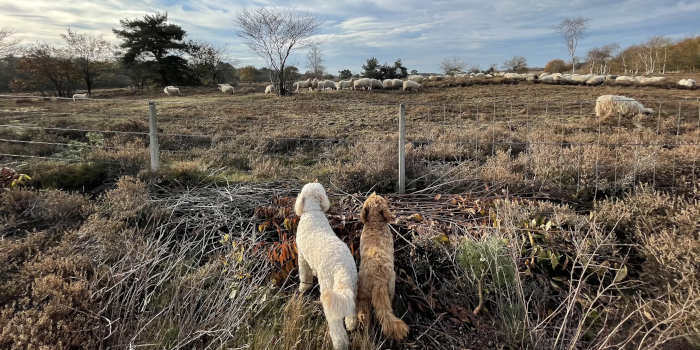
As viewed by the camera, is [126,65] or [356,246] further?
[126,65]

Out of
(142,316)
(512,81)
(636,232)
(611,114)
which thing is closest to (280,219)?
(142,316)

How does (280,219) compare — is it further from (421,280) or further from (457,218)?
(457,218)

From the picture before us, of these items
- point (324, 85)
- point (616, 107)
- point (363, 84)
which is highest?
point (324, 85)

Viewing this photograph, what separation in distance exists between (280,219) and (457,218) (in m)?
1.78

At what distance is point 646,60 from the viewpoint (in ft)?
143

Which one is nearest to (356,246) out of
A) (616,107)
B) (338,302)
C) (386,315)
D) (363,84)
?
(386,315)

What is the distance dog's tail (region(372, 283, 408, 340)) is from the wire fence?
2484mm

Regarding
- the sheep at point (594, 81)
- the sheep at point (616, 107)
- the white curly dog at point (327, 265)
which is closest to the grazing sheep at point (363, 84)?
the sheep at point (594, 81)

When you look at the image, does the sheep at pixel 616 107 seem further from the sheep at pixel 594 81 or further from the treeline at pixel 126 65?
the treeline at pixel 126 65

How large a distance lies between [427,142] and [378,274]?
4.95 m

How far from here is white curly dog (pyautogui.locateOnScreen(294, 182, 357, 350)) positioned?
1.81 m

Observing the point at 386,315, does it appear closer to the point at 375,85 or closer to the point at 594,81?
the point at 375,85

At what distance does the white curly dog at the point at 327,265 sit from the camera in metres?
1.81

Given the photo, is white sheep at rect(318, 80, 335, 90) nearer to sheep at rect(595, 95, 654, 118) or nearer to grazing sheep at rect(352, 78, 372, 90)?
grazing sheep at rect(352, 78, 372, 90)
